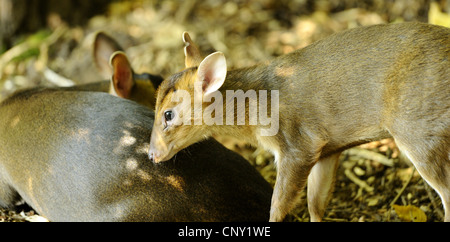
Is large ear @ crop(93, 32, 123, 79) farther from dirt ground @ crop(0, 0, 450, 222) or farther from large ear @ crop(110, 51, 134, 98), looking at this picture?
dirt ground @ crop(0, 0, 450, 222)

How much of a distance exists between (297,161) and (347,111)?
514 mm

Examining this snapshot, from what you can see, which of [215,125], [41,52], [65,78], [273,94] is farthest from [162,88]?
[41,52]

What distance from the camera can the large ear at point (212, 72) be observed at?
13.6 ft

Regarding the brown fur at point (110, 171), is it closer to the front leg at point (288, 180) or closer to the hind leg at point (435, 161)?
the front leg at point (288, 180)

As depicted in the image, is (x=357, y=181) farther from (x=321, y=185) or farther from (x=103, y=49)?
(x=103, y=49)

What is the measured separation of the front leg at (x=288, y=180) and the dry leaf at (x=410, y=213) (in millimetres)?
1133

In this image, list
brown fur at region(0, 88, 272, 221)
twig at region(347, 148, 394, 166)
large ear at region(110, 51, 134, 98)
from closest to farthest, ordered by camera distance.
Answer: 1. brown fur at region(0, 88, 272, 221)
2. large ear at region(110, 51, 134, 98)
3. twig at region(347, 148, 394, 166)

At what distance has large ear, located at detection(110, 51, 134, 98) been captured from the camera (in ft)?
18.8

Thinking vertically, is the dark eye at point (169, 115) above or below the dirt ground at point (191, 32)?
above

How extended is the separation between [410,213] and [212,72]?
211 centimetres

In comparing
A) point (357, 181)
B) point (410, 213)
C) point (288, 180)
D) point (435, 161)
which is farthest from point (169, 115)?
point (357, 181)

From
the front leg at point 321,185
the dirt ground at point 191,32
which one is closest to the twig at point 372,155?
the dirt ground at point 191,32

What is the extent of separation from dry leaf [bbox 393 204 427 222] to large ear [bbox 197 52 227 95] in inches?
76.5

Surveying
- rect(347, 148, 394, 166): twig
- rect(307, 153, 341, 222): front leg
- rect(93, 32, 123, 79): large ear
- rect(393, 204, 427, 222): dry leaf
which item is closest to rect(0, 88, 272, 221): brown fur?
rect(307, 153, 341, 222): front leg
